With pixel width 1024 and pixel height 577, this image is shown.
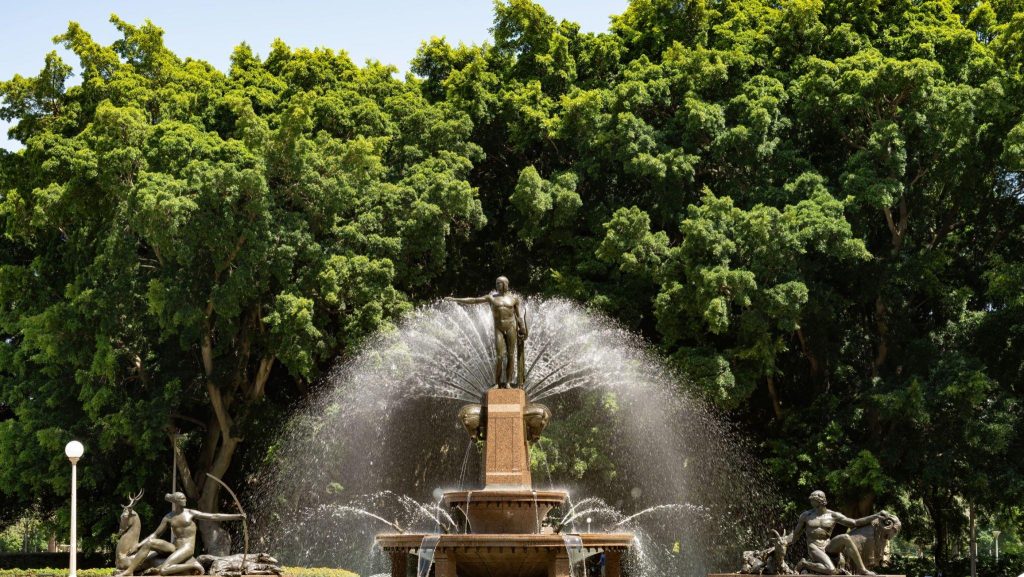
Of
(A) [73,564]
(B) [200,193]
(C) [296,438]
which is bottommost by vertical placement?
(A) [73,564]

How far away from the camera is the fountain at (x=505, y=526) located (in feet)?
50.3

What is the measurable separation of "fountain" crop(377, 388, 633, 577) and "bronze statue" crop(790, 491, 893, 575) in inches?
94.3

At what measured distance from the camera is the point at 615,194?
98.4 ft

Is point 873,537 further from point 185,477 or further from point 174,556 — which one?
point 185,477

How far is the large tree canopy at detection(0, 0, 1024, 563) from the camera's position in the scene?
26047mm

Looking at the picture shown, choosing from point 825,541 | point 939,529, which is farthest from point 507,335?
point 939,529

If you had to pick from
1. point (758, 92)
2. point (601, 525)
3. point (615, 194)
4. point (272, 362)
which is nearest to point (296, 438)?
point (272, 362)

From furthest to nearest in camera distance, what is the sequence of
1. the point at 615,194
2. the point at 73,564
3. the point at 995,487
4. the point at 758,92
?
1. the point at 615,194
2. the point at 758,92
3. the point at 995,487
4. the point at 73,564

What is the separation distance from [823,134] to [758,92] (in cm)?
221

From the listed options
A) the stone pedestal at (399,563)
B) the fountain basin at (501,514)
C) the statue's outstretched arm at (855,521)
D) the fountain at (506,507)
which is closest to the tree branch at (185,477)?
the fountain at (506,507)

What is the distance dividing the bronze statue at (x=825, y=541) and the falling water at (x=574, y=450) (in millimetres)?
8212

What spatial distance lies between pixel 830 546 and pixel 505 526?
161 inches

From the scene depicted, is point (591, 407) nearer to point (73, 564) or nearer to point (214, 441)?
point (214, 441)

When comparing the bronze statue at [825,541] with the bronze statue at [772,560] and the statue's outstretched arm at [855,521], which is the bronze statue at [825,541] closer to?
the statue's outstretched arm at [855,521]
